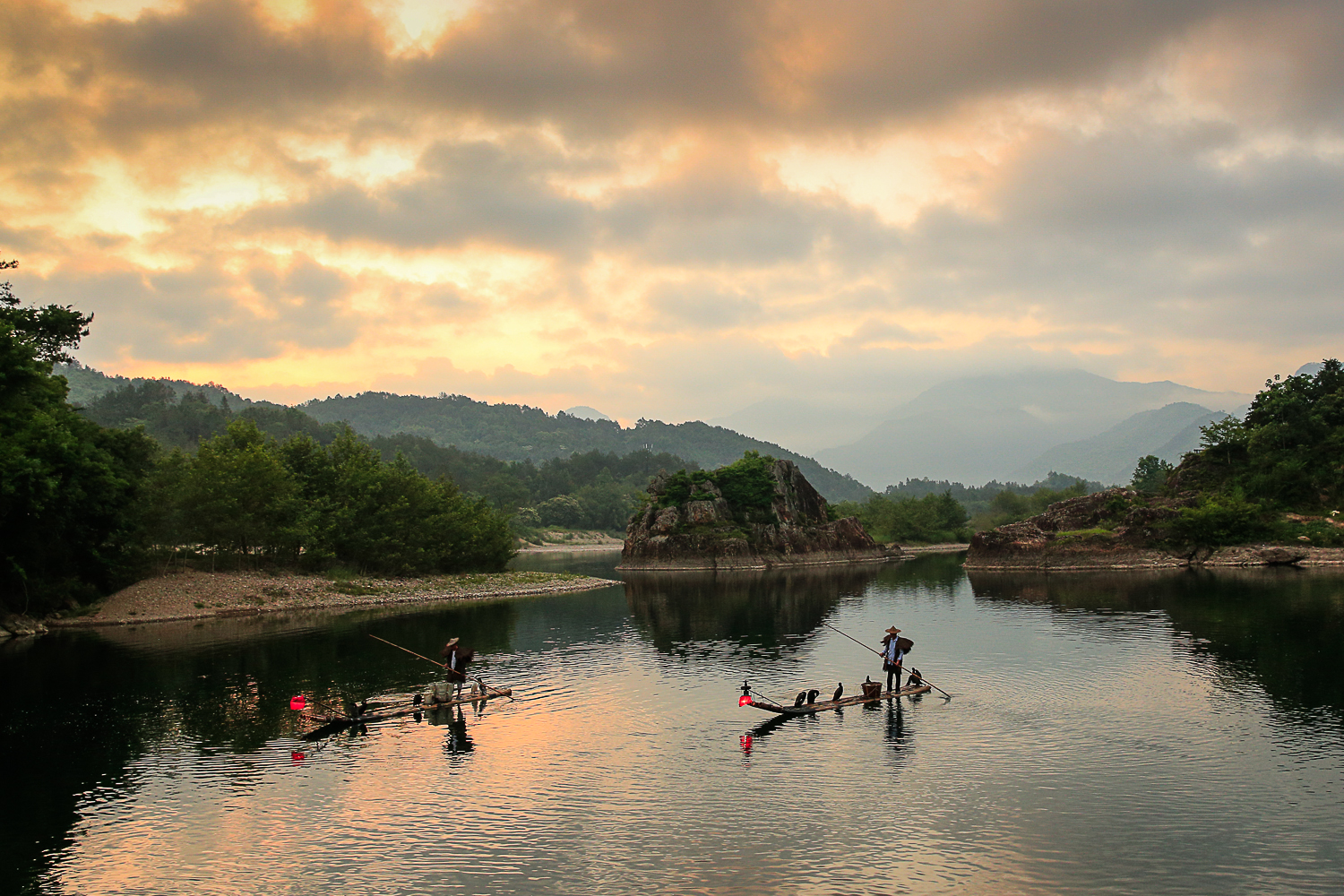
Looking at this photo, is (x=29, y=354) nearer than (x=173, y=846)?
No

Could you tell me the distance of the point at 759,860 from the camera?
678 inches

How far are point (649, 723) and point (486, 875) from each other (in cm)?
1264

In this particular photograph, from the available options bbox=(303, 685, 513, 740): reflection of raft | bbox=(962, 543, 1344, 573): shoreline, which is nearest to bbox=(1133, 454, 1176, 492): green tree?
bbox=(962, 543, 1344, 573): shoreline

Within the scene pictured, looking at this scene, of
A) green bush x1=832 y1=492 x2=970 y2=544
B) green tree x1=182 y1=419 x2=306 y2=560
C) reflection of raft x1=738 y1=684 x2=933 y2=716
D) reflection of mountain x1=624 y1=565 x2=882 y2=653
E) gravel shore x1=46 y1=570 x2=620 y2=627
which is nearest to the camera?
reflection of raft x1=738 y1=684 x2=933 y2=716

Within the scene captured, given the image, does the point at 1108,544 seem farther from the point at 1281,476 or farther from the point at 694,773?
the point at 694,773

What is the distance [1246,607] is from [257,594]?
6778cm

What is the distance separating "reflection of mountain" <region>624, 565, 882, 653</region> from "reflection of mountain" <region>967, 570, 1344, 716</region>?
15408mm

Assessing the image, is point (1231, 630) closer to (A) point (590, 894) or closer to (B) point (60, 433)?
(A) point (590, 894)

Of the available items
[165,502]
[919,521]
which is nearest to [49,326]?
[165,502]

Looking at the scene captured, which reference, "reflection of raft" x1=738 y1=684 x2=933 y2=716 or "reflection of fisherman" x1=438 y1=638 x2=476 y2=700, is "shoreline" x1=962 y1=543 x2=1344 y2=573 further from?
"reflection of fisherman" x1=438 y1=638 x2=476 y2=700

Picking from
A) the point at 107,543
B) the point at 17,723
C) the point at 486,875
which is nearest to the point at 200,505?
the point at 107,543

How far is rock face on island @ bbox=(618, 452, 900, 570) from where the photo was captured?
390 feet

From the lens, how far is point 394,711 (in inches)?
1207

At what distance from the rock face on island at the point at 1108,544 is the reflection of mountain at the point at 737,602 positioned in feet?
51.2
